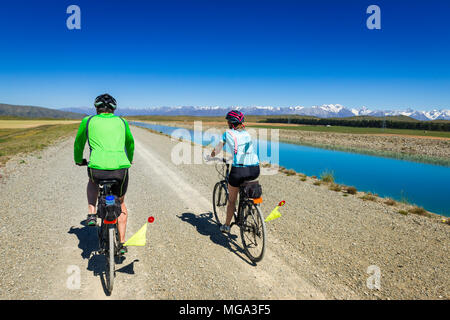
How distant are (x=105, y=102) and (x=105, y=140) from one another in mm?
605

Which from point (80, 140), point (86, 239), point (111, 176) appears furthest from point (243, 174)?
point (86, 239)

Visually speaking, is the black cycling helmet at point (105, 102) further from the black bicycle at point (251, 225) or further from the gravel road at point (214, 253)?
the gravel road at point (214, 253)

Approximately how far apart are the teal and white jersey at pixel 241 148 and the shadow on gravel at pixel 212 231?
5.99 feet

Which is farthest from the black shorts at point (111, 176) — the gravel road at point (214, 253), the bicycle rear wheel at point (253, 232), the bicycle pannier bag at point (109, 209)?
the bicycle rear wheel at point (253, 232)

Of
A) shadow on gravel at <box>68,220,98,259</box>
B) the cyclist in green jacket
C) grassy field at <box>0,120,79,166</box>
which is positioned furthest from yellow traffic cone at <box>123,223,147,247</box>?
grassy field at <box>0,120,79,166</box>

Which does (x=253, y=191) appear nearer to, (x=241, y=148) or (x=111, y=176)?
(x=241, y=148)

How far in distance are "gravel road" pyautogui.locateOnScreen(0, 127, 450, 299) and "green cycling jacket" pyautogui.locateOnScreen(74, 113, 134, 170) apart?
1862 millimetres

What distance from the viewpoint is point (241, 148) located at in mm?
4309

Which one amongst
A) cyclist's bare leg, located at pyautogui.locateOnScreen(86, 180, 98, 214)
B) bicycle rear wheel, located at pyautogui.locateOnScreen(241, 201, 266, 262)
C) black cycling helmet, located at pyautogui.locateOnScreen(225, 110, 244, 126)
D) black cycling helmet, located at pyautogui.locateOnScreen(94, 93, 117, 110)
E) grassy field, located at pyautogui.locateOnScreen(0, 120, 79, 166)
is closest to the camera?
black cycling helmet, located at pyautogui.locateOnScreen(94, 93, 117, 110)

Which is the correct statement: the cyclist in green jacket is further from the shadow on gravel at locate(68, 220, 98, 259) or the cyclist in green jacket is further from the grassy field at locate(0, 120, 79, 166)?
the grassy field at locate(0, 120, 79, 166)

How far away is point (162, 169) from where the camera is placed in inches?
528

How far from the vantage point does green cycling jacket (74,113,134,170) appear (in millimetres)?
3365

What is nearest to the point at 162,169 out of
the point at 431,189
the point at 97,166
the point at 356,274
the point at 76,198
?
the point at 76,198
